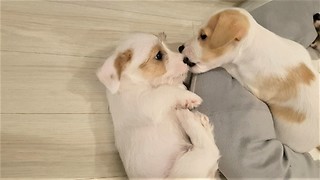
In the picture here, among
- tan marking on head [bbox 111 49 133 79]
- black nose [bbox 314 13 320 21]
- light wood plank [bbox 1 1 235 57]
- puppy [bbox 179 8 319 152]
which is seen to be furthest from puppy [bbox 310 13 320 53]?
tan marking on head [bbox 111 49 133 79]

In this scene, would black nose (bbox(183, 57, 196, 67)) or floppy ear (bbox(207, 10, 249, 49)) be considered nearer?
floppy ear (bbox(207, 10, 249, 49))

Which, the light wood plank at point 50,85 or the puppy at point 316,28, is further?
the puppy at point 316,28

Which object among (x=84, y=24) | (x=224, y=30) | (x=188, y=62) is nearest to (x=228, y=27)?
(x=224, y=30)

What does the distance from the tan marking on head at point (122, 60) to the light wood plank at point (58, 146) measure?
370 millimetres

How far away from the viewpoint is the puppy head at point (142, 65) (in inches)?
64.1

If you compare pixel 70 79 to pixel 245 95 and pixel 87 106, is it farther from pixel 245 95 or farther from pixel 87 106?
pixel 245 95

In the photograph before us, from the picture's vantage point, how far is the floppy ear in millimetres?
1628

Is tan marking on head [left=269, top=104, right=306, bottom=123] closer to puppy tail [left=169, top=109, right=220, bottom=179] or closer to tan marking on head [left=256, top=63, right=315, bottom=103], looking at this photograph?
tan marking on head [left=256, top=63, right=315, bottom=103]

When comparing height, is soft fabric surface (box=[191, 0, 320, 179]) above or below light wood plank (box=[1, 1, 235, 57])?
below

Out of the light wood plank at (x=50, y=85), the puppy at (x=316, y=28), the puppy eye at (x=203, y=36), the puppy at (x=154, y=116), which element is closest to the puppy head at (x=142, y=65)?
the puppy at (x=154, y=116)

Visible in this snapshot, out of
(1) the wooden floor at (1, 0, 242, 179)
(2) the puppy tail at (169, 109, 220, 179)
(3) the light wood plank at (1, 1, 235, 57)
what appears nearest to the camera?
(2) the puppy tail at (169, 109, 220, 179)

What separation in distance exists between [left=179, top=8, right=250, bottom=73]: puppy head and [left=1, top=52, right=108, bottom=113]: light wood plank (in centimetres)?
48

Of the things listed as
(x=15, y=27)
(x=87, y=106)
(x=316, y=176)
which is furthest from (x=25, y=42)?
(x=316, y=176)

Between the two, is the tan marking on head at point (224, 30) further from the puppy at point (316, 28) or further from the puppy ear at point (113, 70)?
the puppy at point (316, 28)
